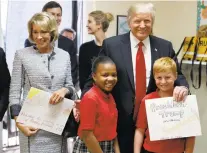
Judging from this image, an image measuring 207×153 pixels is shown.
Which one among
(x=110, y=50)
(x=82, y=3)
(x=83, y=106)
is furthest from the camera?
(x=82, y=3)

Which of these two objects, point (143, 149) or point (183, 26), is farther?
point (183, 26)

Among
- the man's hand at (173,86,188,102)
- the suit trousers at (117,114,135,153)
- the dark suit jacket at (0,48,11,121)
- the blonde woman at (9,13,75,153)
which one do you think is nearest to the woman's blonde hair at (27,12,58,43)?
the blonde woman at (9,13,75,153)

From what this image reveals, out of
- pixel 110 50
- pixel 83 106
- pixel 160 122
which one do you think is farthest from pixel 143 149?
pixel 110 50

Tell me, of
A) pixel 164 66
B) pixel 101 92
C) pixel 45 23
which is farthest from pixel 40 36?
pixel 164 66

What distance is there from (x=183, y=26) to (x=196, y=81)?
709 millimetres

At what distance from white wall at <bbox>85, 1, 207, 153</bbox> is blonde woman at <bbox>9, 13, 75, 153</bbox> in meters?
1.74

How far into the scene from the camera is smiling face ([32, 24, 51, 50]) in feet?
5.23

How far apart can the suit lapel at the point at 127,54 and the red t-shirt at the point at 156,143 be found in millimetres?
127

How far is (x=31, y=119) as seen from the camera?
158 cm

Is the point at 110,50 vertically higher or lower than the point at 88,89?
higher

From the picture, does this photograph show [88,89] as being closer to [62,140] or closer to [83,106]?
[83,106]

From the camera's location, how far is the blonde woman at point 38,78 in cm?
158

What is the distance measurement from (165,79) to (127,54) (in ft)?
0.88

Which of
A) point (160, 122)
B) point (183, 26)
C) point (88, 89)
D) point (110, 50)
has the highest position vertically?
point (183, 26)
